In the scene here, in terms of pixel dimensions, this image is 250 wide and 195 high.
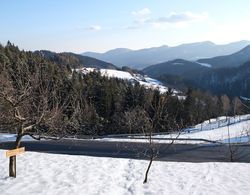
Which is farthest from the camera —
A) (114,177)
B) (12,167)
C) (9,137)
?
(9,137)

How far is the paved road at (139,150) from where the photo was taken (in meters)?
25.0

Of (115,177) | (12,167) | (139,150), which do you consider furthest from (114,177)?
(139,150)

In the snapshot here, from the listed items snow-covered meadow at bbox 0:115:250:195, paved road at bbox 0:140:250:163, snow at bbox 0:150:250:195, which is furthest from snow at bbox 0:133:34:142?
snow at bbox 0:150:250:195

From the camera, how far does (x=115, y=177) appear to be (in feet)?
52.2

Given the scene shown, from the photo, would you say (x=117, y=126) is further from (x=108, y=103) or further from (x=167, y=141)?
(x=167, y=141)

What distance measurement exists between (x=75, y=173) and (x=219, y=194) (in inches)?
235

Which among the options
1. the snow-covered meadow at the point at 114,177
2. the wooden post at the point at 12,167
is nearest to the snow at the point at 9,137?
the snow-covered meadow at the point at 114,177

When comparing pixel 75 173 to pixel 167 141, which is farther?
pixel 167 141

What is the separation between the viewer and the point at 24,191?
1335 cm

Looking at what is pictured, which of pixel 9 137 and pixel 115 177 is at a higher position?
pixel 115 177

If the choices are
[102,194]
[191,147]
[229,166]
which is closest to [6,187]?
[102,194]

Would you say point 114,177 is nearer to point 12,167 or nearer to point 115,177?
point 115,177

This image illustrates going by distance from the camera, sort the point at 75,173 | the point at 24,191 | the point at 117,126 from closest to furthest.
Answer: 1. the point at 24,191
2. the point at 75,173
3. the point at 117,126

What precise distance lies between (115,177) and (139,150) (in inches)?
469
